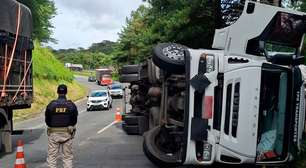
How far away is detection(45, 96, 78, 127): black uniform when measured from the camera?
29.3ft

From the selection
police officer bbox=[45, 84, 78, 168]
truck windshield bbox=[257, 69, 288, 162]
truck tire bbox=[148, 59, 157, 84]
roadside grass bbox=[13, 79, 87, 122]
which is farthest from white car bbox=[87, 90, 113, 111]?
truck windshield bbox=[257, 69, 288, 162]

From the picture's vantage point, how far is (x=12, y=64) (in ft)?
42.3

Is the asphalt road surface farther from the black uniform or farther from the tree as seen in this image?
the tree

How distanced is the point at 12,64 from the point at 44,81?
36.1 metres

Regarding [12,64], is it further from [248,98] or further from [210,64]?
[248,98]

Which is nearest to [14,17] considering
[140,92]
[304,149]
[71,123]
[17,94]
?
[17,94]

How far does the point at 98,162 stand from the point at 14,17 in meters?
4.78

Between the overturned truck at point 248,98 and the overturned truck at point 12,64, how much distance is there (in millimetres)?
5159

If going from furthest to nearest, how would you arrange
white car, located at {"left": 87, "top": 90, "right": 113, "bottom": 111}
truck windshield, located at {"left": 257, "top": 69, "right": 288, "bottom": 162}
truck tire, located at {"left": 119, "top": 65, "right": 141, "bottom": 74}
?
white car, located at {"left": 87, "top": 90, "right": 113, "bottom": 111}
truck tire, located at {"left": 119, "top": 65, "right": 141, "bottom": 74}
truck windshield, located at {"left": 257, "top": 69, "right": 288, "bottom": 162}

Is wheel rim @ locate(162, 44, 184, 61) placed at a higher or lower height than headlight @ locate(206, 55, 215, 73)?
higher

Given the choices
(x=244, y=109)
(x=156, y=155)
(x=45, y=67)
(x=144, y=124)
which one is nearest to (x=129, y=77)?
(x=144, y=124)

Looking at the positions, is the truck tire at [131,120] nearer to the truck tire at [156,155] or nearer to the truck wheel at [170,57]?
the truck tire at [156,155]

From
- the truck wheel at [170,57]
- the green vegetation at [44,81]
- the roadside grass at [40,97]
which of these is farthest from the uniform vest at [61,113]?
the green vegetation at [44,81]

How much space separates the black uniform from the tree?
5005cm
